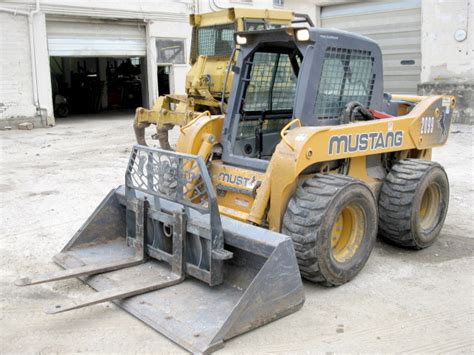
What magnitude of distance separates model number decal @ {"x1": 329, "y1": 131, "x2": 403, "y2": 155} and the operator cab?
1.21 feet

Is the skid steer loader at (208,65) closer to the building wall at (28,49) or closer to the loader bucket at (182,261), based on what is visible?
the loader bucket at (182,261)

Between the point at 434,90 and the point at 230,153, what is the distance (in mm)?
11202

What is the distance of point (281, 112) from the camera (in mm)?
5805

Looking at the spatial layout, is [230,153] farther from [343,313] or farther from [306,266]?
[343,313]

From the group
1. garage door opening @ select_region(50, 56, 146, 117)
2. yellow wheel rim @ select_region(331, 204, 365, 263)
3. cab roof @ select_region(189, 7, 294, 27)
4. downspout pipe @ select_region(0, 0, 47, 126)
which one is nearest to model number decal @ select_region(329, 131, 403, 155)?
yellow wheel rim @ select_region(331, 204, 365, 263)

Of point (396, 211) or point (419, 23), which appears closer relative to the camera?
point (396, 211)

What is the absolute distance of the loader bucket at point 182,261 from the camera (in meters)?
3.69

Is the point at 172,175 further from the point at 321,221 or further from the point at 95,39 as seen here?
the point at 95,39

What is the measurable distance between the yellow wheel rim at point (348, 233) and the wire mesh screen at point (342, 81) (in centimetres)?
94

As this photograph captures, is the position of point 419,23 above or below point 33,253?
above

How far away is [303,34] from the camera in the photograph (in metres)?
4.67

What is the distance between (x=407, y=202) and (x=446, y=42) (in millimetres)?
10927

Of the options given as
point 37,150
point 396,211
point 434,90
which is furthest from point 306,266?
point 434,90

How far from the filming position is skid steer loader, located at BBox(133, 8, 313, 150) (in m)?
10.9
